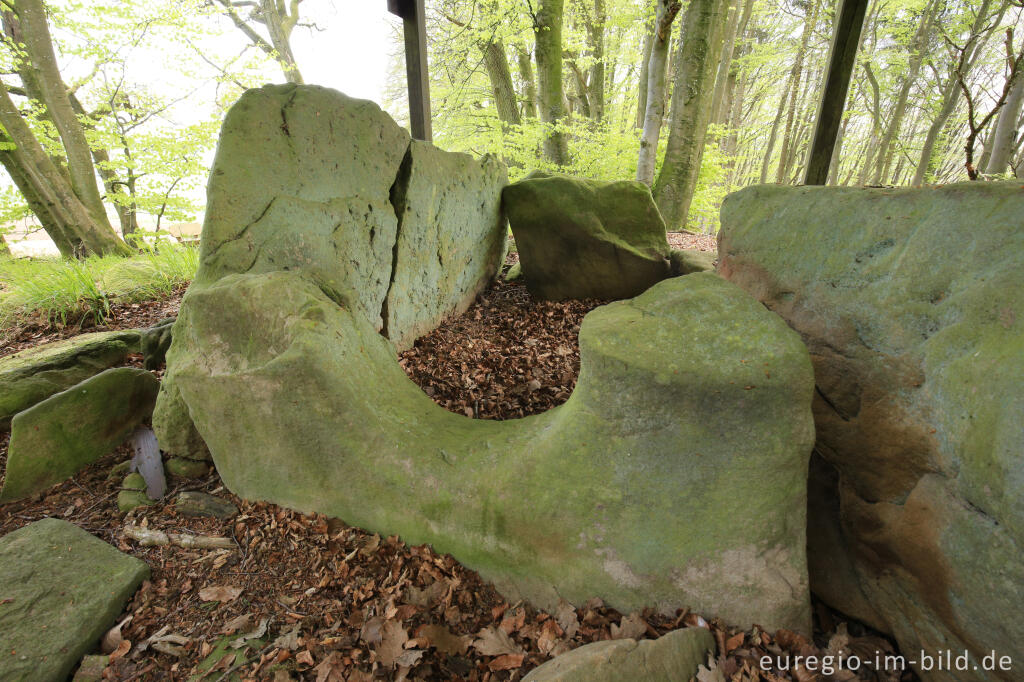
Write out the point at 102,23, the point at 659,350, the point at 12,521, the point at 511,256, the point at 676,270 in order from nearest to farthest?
the point at 659,350 < the point at 12,521 < the point at 676,270 < the point at 511,256 < the point at 102,23

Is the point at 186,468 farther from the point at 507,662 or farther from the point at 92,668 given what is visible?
the point at 507,662

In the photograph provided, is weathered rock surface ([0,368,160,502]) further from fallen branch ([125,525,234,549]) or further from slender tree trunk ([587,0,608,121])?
slender tree trunk ([587,0,608,121])

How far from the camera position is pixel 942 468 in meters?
1.58

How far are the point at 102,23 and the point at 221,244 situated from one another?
1126 cm

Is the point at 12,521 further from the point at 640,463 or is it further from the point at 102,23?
the point at 102,23

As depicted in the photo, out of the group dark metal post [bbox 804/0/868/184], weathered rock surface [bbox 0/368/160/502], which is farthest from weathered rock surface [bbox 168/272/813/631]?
dark metal post [bbox 804/0/868/184]

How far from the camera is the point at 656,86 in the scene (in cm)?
652

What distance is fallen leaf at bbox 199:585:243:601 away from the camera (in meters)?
2.04

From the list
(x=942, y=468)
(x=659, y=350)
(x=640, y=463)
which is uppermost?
(x=659, y=350)

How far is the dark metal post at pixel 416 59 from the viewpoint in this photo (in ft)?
15.0

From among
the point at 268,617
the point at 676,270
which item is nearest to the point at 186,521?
the point at 268,617

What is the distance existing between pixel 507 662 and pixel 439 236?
138 inches

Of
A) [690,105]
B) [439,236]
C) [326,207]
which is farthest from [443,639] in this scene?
[690,105]

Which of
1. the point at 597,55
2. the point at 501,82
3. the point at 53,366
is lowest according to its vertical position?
the point at 53,366
